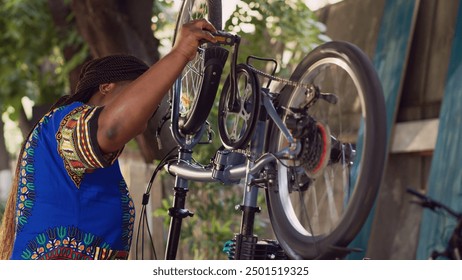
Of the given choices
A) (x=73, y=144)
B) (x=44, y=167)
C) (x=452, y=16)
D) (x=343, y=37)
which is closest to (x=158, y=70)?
(x=73, y=144)

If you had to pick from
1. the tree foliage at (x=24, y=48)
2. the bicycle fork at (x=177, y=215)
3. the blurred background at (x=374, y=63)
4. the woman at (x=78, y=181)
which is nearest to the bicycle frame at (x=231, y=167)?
the bicycle fork at (x=177, y=215)

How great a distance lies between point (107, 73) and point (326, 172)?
0.64 metres

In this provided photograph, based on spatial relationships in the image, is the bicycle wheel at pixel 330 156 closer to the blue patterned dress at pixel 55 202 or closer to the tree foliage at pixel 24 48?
the blue patterned dress at pixel 55 202

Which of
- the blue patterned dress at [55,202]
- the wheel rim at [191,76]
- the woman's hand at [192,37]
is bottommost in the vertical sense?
the blue patterned dress at [55,202]

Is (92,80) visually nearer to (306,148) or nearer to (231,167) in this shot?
(231,167)

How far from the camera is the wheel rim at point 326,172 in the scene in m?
1.61

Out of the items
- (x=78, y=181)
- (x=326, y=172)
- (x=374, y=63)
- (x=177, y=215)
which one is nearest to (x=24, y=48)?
(x=374, y=63)

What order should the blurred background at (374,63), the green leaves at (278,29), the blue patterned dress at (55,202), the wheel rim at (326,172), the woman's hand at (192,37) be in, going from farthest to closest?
the green leaves at (278,29), the blurred background at (374,63), the blue patterned dress at (55,202), the woman's hand at (192,37), the wheel rim at (326,172)

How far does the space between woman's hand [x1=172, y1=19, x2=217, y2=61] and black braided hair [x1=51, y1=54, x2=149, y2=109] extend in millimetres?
319

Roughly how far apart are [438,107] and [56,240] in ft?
9.23

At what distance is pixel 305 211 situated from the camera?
1706mm

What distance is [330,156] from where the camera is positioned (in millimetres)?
1583

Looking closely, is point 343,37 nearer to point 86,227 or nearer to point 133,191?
point 133,191

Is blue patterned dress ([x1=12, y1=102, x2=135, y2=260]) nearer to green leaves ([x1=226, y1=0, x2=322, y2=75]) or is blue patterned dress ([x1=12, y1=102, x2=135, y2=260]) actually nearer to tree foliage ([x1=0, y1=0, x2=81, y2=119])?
green leaves ([x1=226, y1=0, x2=322, y2=75])
